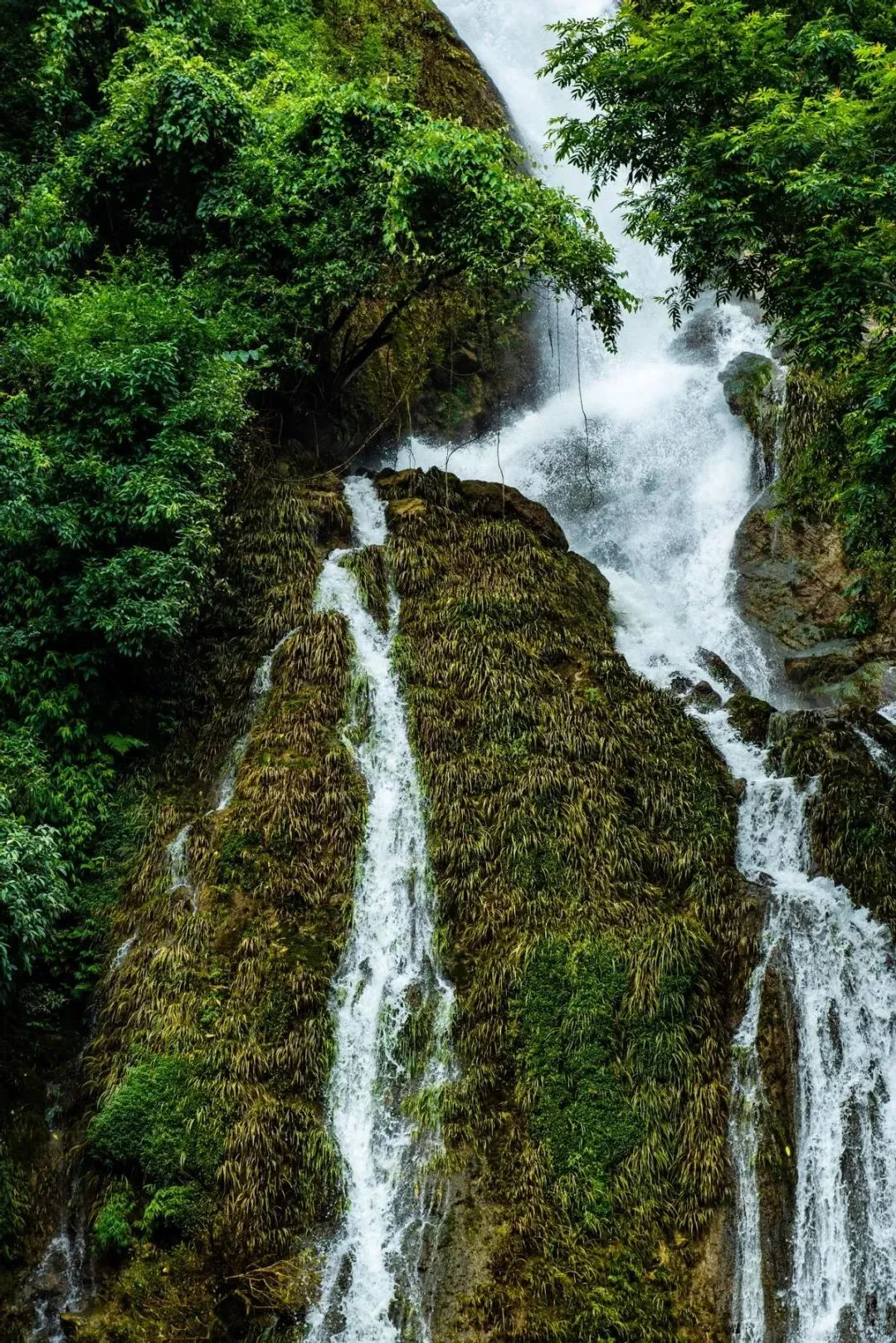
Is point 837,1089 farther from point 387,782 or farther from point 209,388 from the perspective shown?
point 209,388

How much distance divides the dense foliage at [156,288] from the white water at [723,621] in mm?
3276

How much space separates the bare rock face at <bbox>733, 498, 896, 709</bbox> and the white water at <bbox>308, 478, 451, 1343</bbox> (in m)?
6.20

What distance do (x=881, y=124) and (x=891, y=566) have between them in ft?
15.8

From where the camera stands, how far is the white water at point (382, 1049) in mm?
7082

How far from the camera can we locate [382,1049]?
26.6 feet

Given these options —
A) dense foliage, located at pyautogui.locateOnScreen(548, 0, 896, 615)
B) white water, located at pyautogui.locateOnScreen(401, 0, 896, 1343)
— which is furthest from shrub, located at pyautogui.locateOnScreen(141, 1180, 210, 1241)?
dense foliage, located at pyautogui.locateOnScreen(548, 0, 896, 615)

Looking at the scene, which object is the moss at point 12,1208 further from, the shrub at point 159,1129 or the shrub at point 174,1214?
the shrub at point 174,1214

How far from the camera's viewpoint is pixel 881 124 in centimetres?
796

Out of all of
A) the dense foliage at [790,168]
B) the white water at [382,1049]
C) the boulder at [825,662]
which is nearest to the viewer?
the white water at [382,1049]

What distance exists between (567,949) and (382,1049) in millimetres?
1823

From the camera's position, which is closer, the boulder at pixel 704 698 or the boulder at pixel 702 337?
the boulder at pixel 704 698

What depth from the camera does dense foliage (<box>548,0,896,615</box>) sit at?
801 centimetres

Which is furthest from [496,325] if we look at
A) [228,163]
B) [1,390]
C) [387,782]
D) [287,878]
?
[287,878]

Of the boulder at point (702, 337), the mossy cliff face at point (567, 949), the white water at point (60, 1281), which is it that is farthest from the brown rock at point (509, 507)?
the white water at point (60, 1281)
